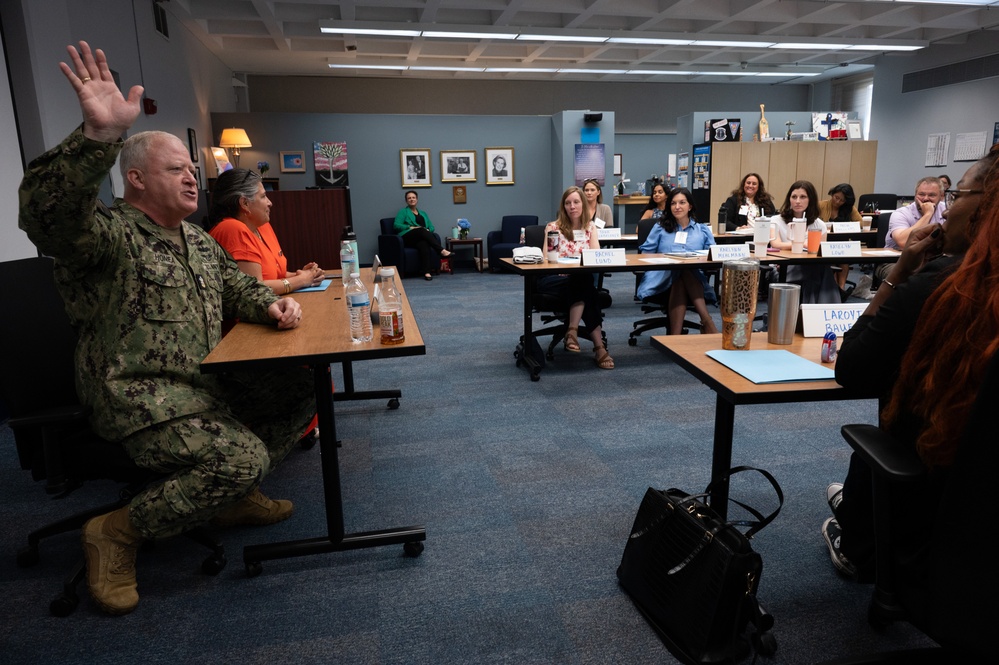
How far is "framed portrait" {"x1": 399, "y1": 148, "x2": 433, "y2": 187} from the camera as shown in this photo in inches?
382

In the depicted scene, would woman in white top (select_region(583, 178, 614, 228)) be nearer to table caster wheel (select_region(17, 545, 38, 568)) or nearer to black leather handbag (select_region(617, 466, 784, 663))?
black leather handbag (select_region(617, 466, 784, 663))

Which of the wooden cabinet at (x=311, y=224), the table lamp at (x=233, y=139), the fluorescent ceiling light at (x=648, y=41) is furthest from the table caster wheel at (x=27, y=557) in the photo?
the fluorescent ceiling light at (x=648, y=41)

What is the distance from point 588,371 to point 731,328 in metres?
2.38

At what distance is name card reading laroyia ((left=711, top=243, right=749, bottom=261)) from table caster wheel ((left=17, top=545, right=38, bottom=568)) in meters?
3.70

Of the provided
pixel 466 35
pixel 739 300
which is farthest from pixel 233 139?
pixel 739 300

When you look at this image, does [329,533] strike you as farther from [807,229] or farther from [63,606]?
[807,229]

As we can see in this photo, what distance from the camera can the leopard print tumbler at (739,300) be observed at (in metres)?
1.71

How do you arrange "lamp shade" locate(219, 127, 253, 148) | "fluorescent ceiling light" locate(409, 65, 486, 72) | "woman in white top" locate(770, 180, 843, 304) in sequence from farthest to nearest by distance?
1. "fluorescent ceiling light" locate(409, 65, 486, 72)
2. "lamp shade" locate(219, 127, 253, 148)
3. "woman in white top" locate(770, 180, 843, 304)

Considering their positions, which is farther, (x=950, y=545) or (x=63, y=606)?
(x=63, y=606)

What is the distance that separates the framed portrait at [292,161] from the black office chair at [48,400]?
8159 millimetres

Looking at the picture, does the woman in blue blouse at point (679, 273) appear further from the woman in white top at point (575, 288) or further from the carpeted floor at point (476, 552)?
the carpeted floor at point (476, 552)

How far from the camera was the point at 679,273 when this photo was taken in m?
4.36

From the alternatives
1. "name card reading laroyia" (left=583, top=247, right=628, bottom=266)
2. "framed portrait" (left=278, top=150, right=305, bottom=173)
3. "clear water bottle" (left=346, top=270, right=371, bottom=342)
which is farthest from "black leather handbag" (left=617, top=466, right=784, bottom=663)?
"framed portrait" (left=278, top=150, right=305, bottom=173)

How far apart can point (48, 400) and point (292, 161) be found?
8500 mm
